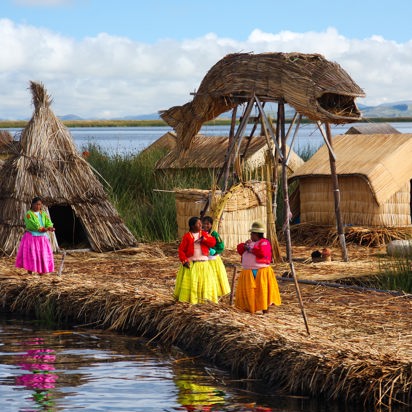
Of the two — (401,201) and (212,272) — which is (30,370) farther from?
(401,201)

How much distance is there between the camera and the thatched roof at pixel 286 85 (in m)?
12.2

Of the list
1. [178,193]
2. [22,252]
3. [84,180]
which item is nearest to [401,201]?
[178,193]

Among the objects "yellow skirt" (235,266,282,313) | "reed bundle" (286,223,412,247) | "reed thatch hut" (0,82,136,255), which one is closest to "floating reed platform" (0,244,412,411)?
"yellow skirt" (235,266,282,313)

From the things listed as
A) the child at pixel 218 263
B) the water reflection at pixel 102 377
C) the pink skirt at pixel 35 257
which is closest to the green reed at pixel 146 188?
the pink skirt at pixel 35 257

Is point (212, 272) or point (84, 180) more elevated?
point (84, 180)

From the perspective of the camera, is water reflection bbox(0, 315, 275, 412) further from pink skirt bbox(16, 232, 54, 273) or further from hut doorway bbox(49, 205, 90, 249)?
hut doorway bbox(49, 205, 90, 249)

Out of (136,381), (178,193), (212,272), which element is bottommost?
(136,381)

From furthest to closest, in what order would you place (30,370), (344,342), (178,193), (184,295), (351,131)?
1. (351,131)
2. (178,193)
3. (184,295)
4. (30,370)
5. (344,342)

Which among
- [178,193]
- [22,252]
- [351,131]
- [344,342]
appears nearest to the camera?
[344,342]

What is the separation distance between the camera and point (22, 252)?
12281 mm

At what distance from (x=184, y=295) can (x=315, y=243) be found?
5926mm

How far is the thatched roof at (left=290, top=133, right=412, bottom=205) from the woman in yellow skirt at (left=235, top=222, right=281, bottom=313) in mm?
6151

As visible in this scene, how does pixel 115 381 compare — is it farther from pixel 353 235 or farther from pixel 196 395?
pixel 353 235

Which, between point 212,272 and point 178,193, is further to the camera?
point 178,193
